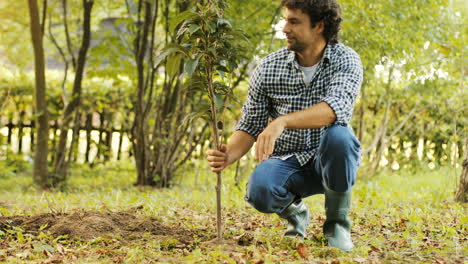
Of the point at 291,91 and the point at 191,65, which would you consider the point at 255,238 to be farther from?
the point at 191,65

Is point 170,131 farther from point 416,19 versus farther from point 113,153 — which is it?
point 416,19

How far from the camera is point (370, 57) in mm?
5520

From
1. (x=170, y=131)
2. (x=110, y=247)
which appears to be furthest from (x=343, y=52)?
(x=170, y=131)

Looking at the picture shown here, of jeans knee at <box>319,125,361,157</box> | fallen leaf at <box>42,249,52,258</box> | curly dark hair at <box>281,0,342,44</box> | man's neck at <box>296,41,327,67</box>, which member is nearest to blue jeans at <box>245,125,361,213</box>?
jeans knee at <box>319,125,361,157</box>

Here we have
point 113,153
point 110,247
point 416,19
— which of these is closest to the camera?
point 110,247

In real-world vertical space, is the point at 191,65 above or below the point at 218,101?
above

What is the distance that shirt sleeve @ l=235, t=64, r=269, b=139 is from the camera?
10.9 feet

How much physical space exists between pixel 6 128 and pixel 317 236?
7319 mm

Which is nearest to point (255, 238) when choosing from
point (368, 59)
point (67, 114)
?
point (368, 59)

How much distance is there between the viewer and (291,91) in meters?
3.25

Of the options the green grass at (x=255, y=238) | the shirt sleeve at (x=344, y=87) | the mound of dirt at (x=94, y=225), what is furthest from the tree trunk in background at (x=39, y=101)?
the shirt sleeve at (x=344, y=87)

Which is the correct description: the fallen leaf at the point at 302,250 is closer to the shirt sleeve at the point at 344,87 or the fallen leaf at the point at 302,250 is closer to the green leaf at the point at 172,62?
the shirt sleeve at the point at 344,87

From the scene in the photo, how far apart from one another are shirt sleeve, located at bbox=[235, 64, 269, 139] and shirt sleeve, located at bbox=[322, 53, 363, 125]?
1.41 feet

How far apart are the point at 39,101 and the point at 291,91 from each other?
461cm
